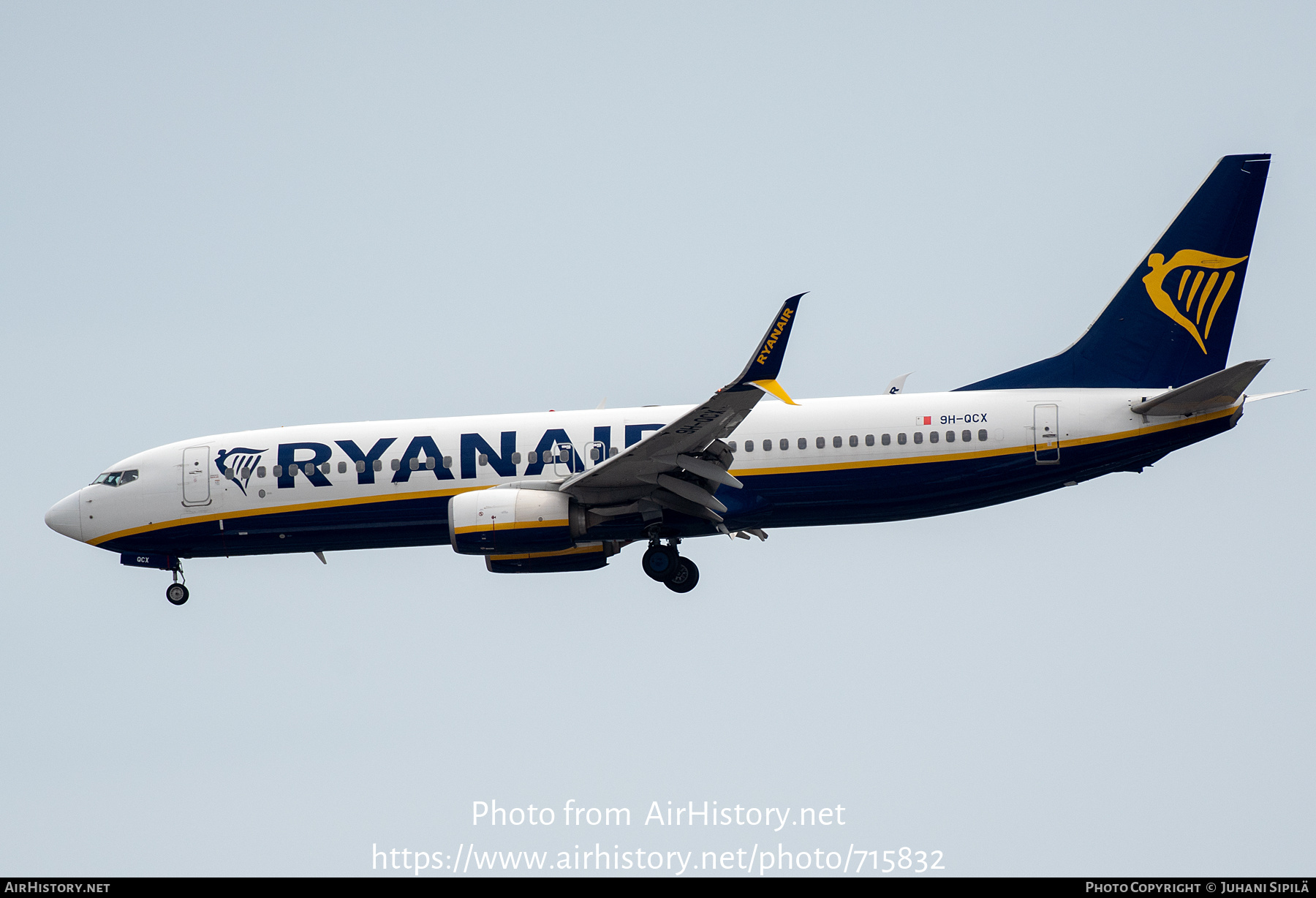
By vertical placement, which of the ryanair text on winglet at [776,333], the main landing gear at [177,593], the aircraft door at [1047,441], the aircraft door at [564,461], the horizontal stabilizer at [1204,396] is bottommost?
the main landing gear at [177,593]

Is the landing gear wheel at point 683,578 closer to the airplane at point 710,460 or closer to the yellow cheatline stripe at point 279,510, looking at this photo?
the airplane at point 710,460

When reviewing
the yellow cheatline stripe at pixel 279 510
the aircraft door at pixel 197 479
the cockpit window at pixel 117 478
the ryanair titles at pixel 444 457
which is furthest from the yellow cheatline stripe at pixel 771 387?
the cockpit window at pixel 117 478

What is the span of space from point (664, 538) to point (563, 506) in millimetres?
3167

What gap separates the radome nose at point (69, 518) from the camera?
1283 inches

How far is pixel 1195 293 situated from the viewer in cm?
3091

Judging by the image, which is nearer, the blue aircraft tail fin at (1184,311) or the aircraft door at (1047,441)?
the aircraft door at (1047,441)

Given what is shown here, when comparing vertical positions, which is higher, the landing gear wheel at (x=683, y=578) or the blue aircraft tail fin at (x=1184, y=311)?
the blue aircraft tail fin at (x=1184, y=311)

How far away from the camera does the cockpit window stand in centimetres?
3241

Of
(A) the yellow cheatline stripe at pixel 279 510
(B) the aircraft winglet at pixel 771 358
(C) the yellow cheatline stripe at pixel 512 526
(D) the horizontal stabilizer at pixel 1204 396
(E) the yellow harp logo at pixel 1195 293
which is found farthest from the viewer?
(E) the yellow harp logo at pixel 1195 293

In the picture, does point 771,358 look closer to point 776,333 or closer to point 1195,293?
point 776,333

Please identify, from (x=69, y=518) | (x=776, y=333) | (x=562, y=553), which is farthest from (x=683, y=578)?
(x=69, y=518)

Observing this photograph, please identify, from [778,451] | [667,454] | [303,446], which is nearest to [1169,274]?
[778,451]

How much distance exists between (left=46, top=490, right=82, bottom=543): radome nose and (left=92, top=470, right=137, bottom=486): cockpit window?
0.65 m

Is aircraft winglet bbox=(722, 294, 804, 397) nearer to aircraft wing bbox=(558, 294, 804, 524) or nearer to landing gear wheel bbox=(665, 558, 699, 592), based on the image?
aircraft wing bbox=(558, 294, 804, 524)
